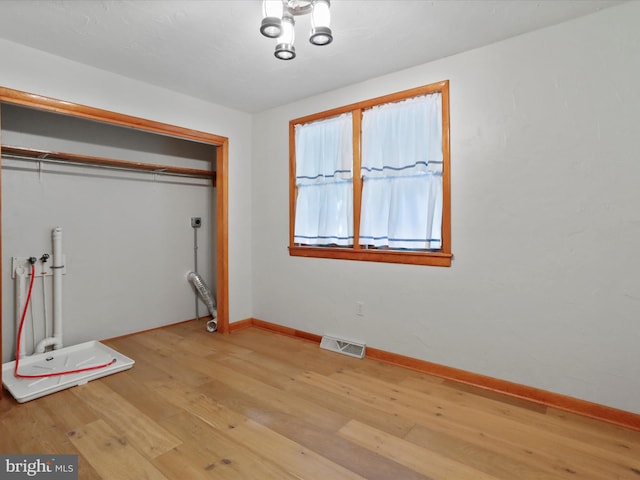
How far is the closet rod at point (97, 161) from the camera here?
290cm

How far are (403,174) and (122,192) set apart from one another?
117 inches

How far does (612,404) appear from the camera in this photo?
6.72 feet

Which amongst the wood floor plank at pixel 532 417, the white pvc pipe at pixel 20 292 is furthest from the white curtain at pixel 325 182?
the white pvc pipe at pixel 20 292

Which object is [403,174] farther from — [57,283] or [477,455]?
[57,283]

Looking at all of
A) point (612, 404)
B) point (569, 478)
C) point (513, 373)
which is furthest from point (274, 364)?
point (612, 404)

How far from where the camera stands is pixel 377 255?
3008 mm

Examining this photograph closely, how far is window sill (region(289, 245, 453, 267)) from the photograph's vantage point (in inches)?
105

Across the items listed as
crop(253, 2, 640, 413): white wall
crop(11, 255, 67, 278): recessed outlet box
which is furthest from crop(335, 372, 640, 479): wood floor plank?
crop(11, 255, 67, 278): recessed outlet box

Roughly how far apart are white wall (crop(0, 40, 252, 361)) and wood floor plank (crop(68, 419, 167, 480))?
5.75 feet

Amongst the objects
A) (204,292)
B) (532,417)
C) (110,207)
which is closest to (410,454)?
(532,417)

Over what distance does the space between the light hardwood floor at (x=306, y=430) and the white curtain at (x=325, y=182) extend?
132cm

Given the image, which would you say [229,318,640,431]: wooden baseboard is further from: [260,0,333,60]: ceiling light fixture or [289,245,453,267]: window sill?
[260,0,333,60]: ceiling light fixture

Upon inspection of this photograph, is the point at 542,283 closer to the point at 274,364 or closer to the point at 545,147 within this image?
the point at 545,147

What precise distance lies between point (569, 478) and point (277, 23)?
2611mm
